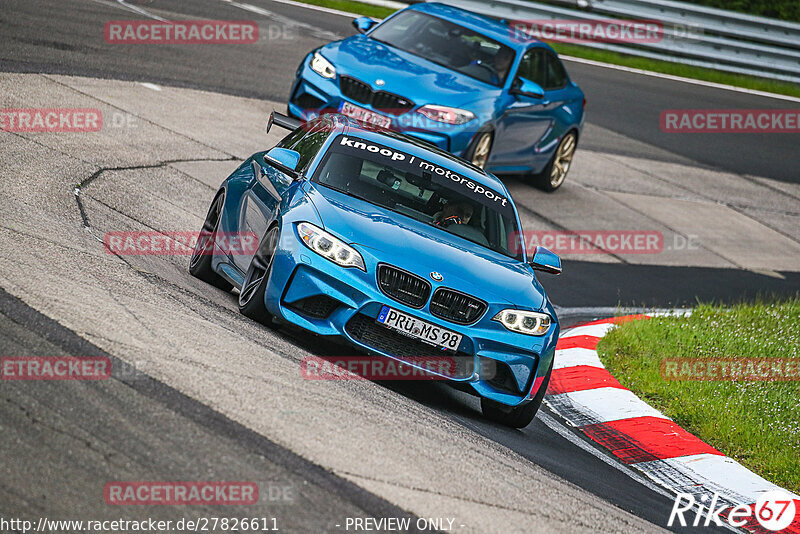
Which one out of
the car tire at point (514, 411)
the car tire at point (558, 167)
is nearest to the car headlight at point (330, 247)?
the car tire at point (514, 411)

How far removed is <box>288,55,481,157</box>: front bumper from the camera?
1178cm

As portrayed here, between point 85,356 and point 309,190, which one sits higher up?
point 309,190

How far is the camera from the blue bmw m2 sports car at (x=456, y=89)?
39.0 feet

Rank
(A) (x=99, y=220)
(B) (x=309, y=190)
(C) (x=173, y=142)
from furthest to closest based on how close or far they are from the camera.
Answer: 1. (C) (x=173, y=142)
2. (A) (x=99, y=220)
3. (B) (x=309, y=190)

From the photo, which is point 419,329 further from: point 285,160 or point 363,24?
point 363,24

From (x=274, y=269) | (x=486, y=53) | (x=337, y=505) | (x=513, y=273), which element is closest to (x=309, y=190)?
(x=274, y=269)

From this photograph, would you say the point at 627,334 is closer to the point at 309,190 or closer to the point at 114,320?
the point at 309,190

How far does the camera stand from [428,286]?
646 centimetres

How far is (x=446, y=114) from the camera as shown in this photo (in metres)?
11.9

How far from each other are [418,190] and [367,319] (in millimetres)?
1612

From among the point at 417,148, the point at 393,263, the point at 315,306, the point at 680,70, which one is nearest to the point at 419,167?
the point at 417,148

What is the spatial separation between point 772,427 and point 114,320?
481 cm

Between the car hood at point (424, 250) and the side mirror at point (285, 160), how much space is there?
0.31 metres

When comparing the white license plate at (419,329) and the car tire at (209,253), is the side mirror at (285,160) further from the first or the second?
the white license plate at (419,329)
